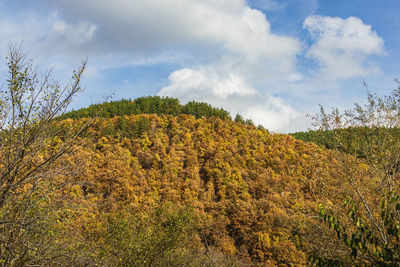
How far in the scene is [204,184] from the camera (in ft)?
256

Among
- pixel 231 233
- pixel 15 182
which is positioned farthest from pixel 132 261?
pixel 231 233

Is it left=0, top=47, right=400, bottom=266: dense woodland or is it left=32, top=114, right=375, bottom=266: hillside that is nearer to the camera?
left=0, top=47, right=400, bottom=266: dense woodland

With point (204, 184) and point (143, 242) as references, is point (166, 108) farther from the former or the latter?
point (143, 242)

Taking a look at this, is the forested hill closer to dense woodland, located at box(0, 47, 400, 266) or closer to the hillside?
dense woodland, located at box(0, 47, 400, 266)

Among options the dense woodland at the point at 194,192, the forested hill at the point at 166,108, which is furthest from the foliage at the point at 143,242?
the forested hill at the point at 166,108

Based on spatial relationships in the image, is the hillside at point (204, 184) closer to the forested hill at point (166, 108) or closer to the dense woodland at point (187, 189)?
the dense woodland at point (187, 189)

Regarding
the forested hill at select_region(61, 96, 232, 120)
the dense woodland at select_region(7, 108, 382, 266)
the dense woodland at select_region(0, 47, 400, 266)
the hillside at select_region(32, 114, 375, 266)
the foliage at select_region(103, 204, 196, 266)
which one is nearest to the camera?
the dense woodland at select_region(0, 47, 400, 266)

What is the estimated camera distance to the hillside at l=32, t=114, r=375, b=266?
3288 centimetres

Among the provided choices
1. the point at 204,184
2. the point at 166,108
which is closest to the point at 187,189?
the point at 204,184

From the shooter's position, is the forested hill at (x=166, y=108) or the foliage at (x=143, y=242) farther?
the forested hill at (x=166, y=108)

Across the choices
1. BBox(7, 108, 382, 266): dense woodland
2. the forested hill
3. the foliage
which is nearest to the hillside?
the foliage

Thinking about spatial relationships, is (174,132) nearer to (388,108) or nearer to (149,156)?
(149,156)

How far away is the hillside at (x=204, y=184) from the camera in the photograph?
32875 mm

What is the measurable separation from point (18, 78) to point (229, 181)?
68179mm
